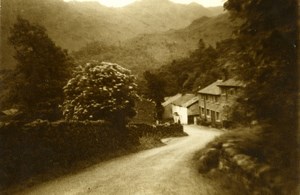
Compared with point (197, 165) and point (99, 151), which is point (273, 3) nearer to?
point (197, 165)

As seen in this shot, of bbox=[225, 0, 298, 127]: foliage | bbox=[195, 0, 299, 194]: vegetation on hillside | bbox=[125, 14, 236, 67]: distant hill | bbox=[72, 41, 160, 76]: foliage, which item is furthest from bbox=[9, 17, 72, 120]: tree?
bbox=[125, 14, 236, 67]: distant hill

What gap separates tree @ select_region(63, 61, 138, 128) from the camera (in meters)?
21.3

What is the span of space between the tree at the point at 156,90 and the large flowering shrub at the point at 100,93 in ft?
133

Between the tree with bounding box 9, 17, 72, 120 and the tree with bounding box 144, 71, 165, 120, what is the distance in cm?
2986

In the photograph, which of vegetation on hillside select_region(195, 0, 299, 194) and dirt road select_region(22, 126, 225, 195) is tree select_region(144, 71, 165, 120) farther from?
vegetation on hillside select_region(195, 0, 299, 194)

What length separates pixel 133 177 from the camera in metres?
13.6

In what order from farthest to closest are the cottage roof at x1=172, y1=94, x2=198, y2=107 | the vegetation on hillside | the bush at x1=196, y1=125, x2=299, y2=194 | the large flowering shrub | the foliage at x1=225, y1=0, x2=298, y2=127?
the cottage roof at x1=172, y1=94, x2=198, y2=107 → the large flowering shrub → the foliage at x1=225, y1=0, x2=298, y2=127 → the vegetation on hillside → the bush at x1=196, y1=125, x2=299, y2=194

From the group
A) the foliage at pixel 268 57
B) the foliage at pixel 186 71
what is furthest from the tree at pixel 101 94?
the foliage at pixel 186 71

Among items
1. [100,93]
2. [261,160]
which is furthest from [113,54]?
[261,160]

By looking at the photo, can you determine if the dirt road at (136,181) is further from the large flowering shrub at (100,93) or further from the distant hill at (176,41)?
the distant hill at (176,41)

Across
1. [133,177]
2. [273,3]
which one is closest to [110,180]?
[133,177]

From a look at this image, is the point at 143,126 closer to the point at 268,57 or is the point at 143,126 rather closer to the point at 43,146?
the point at 43,146

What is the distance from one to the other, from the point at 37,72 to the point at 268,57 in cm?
2736

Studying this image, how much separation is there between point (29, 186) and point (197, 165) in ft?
20.7
